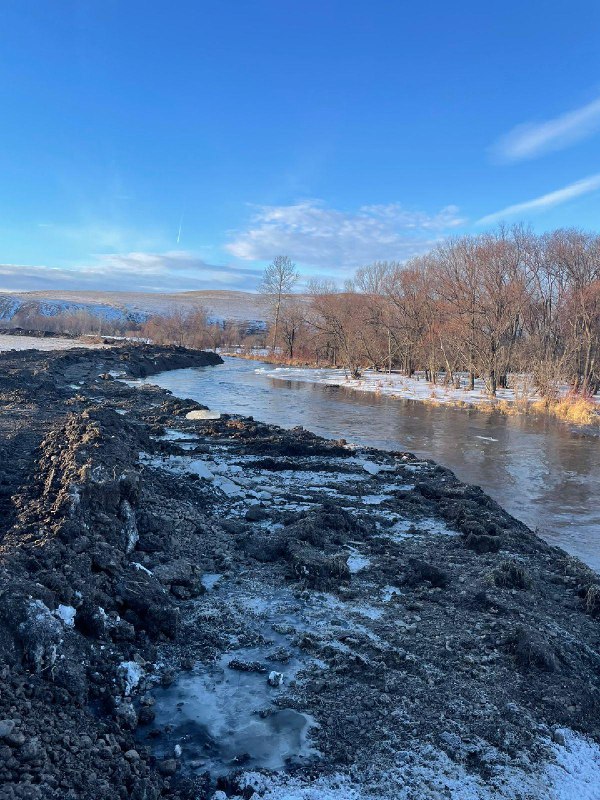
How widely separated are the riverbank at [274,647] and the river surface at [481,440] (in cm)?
199

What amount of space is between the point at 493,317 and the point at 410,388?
18.5 feet

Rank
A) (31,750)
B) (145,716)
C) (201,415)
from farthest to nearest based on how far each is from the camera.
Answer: (201,415) → (145,716) → (31,750)

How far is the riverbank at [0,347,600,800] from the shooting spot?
307 cm

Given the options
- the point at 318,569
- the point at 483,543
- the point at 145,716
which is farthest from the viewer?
the point at 483,543

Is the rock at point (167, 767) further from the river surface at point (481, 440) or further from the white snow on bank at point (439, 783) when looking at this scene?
the river surface at point (481, 440)

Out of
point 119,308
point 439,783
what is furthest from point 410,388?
point 119,308

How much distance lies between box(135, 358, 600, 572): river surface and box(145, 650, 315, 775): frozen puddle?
16.6ft

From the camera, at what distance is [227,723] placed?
352 cm

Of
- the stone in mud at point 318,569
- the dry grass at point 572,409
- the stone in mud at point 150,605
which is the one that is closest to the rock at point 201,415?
the stone in mud at point 318,569

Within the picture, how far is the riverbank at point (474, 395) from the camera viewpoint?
858 inches

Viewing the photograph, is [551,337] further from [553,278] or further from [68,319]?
[68,319]

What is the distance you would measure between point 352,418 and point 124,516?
46.1ft

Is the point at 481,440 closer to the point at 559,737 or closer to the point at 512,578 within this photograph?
the point at 512,578

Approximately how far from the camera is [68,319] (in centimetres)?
7950
